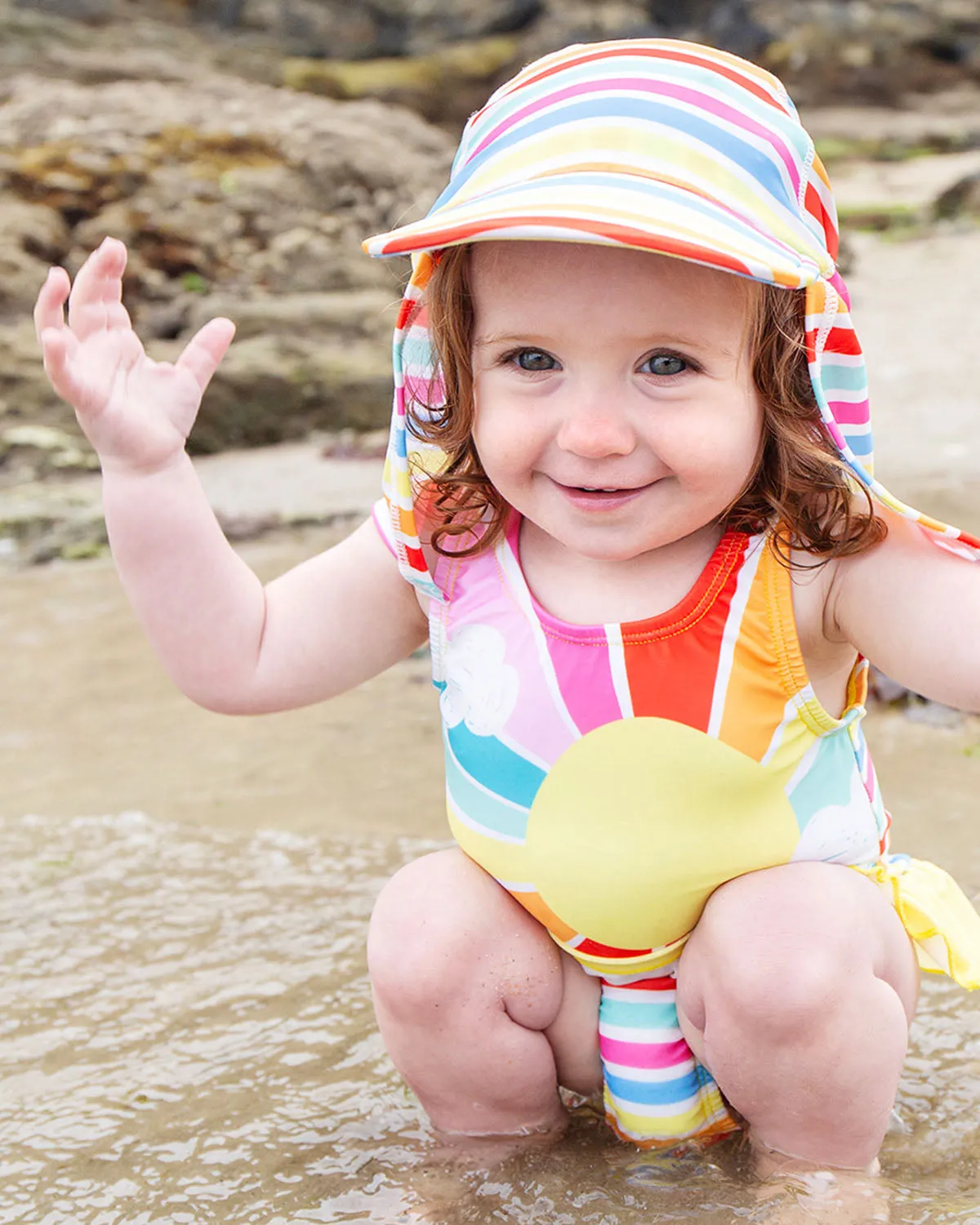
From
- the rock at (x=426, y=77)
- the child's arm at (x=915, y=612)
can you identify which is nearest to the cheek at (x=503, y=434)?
the child's arm at (x=915, y=612)

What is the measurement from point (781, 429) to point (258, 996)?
3.72 feet

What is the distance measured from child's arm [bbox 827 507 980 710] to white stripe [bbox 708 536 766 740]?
0.30ft

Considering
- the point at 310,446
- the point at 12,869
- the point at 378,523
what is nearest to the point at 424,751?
the point at 12,869

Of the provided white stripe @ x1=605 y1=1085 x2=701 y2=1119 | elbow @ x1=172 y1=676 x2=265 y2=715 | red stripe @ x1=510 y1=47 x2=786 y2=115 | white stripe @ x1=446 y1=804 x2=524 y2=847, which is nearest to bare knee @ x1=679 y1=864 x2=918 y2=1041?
white stripe @ x1=605 y1=1085 x2=701 y2=1119

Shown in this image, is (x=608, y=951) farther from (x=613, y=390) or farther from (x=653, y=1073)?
(x=613, y=390)

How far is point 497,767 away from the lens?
5.89ft

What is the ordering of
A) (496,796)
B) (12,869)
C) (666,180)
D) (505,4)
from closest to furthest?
1. (666,180)
2. (496,796)
3. (12,869)
4. (505,4)

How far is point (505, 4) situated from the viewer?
75.1 ft

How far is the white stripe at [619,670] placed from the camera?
1717 millimetres

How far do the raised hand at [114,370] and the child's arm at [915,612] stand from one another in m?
0.73

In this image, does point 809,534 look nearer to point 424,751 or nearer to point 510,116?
point 510,116

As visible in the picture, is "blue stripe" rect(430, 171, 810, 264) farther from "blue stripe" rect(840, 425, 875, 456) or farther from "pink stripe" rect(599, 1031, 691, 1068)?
"pink stripe" rect(599, 1031, 691, 1068)

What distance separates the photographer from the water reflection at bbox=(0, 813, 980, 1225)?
173 cm

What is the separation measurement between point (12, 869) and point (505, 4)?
876 inches
